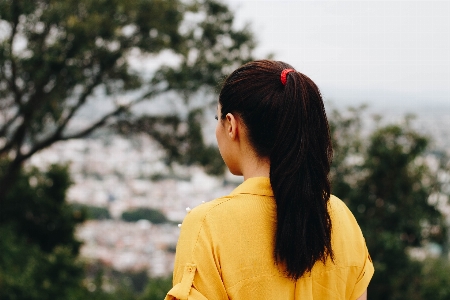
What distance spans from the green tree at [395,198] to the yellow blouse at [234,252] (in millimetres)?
5404

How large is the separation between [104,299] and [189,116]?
10.7 ft

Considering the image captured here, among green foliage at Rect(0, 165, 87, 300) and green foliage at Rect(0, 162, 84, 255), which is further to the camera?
green foliage at Rect(0, 162, 84, 255)

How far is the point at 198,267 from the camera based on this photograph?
1241mm

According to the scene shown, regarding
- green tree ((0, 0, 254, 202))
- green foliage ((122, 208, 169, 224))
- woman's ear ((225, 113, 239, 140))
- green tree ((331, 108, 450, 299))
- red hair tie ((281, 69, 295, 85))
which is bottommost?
green foliage ((122, 208, 169, 224))

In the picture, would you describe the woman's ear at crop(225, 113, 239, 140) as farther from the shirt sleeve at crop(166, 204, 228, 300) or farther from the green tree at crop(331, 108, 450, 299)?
the green tree at crop(331, 108, 450, 299)

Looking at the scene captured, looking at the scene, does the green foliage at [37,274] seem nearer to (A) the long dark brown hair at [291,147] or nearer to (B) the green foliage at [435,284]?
(B) the green foliage at [435,284]

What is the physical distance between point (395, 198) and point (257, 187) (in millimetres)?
5806

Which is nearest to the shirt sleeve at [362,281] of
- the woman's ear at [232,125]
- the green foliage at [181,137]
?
the woman's ear at [232,125]

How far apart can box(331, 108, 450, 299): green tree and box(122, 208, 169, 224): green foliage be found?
11838 millimetres

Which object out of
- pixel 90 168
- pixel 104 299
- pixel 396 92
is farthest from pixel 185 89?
pixel 90 168

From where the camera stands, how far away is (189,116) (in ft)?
28.0

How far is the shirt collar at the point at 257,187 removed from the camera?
1.32 metres

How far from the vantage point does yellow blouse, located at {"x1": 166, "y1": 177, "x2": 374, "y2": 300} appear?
1246 millimetres

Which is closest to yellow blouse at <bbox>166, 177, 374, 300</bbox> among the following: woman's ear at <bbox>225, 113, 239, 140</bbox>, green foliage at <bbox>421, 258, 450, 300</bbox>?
woman's ear at <bbox>225, 113, 239, 140</bbox>
